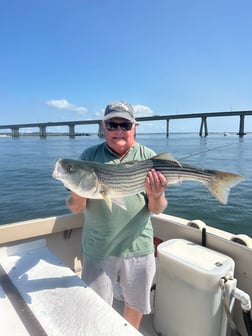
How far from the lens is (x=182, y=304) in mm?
2814

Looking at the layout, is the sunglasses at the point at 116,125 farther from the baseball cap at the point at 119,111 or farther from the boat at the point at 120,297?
the boat at the point at 120,297

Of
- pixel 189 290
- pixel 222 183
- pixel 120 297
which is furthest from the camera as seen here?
pixel 120 297

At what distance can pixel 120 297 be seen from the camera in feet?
11.6

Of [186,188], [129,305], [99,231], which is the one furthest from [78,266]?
[186,188]

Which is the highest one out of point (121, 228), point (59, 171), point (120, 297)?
point (59, 171)

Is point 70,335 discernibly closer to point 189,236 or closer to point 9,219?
point 189,236

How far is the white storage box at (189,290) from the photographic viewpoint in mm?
2627

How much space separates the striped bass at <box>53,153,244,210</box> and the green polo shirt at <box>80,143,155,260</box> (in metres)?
0.17

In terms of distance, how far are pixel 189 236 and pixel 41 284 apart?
6.47 ft

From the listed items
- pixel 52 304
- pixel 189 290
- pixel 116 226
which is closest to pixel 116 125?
pixel 116 226

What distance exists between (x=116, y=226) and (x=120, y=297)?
60.6 inches

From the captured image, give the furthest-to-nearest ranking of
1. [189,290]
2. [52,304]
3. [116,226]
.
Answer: [189,290]
[116,226]
[52,304]

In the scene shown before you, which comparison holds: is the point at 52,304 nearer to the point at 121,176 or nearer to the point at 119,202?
the point at 119,202

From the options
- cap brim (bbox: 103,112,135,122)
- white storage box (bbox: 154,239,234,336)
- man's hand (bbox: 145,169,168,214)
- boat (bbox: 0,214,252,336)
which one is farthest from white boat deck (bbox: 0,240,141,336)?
cap brim (bbox: 103,112,135,122)
